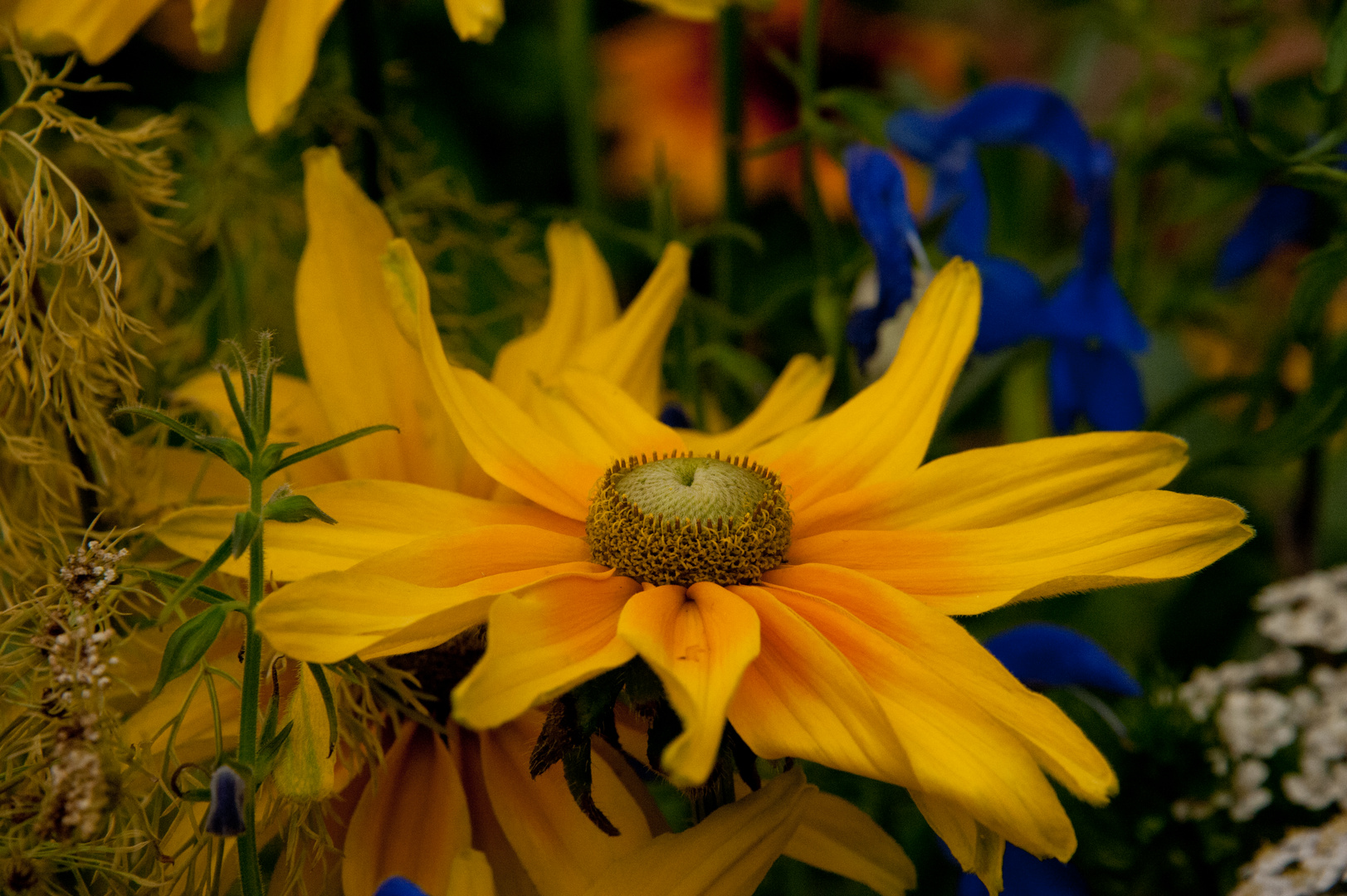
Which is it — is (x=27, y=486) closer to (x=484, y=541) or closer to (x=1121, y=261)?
(x=484, y=541)

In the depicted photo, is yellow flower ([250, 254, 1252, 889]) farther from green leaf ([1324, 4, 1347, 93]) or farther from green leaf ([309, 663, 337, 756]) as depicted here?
green leaf ([1324, 4, 1347, 93])

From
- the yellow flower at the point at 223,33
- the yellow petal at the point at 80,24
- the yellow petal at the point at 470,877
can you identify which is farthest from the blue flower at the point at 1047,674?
the yellow petal at the point at 80,24

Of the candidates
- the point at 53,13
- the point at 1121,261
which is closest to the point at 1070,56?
the point at 1121,261

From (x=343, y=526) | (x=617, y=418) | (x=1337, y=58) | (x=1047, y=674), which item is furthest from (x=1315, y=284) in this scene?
(x=343, y=526)

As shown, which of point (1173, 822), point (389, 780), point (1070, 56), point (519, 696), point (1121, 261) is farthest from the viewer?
point (1070, 56)

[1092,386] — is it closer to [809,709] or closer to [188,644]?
[809,709]

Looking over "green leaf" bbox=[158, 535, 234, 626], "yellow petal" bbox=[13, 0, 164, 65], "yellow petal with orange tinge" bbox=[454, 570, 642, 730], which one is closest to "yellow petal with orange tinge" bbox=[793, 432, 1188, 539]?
"yellow petal with orange tinge" bbox=[454, 570, 642, 730]
